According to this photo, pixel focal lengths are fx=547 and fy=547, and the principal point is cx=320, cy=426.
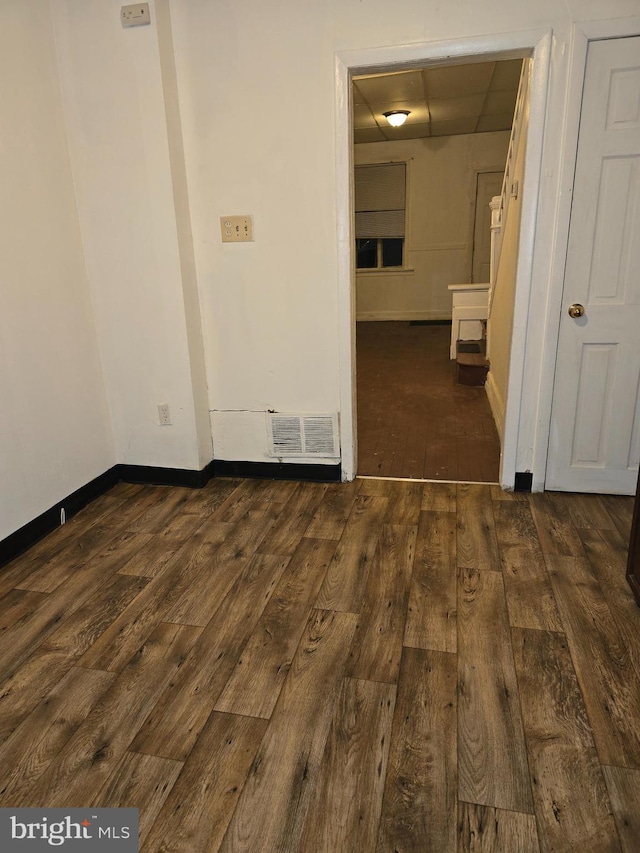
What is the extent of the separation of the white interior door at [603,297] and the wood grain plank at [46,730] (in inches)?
90.0

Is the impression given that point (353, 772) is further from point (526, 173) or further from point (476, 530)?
point (526, 173)

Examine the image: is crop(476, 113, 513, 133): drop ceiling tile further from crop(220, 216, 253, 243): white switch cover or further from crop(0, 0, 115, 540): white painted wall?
crop(0, 0, 115, 540): white painted wall

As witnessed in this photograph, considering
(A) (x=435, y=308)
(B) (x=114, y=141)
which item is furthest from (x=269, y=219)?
→ (A) (x=435, y=308)

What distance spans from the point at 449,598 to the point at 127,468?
201 cm

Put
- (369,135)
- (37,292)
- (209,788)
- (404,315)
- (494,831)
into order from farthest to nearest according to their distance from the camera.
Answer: (404,315) → (369,135) → (37,292) → (209,788) → (494,831)

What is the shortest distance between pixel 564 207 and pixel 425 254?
659cm

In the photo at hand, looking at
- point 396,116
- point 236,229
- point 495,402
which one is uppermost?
point 396,116

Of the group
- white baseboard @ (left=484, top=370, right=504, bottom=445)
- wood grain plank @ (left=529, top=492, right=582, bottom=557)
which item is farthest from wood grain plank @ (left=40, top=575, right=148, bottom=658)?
white baseboard @ (left=484, top=370, right=504, bottom=445)

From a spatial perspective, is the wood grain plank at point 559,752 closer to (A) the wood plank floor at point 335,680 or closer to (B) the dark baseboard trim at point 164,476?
(A) the wood plank floor at point 335,680

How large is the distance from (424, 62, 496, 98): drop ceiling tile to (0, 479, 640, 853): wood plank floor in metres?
4.60

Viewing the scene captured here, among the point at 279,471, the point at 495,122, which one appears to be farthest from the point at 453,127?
the point at 279,471

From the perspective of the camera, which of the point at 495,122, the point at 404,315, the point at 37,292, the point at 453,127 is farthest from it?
the point at 404,315

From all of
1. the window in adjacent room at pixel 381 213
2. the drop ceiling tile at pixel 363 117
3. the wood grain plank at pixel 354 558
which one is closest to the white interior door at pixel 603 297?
the wood grain plank at pixel 354 558

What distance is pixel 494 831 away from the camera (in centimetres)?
119
